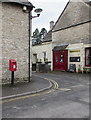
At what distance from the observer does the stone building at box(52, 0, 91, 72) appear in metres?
16.4

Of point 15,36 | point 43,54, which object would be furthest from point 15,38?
point 43,54

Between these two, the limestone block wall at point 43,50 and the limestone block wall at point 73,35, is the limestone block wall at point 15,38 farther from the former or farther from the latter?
the limestone block wall at point 43,50

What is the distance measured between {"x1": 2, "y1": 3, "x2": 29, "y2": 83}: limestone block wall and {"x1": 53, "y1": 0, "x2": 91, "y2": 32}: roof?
33.1 feet

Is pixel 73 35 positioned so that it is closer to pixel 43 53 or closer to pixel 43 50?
pixel 43 50

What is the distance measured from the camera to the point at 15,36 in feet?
30.7

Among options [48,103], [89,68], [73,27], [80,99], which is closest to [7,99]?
[48,103]

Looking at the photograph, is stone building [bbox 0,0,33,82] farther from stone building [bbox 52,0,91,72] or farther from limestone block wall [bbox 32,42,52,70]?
limestone block wall [bbox 32,42,52,70]

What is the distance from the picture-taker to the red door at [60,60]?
60.5ft

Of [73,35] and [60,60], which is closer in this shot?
[73,35]

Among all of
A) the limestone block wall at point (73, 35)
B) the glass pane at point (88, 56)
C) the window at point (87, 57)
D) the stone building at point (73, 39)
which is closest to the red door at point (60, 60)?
the stone building at point (73, 39)

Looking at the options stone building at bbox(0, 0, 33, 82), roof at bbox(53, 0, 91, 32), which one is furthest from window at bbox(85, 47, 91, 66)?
stone building at bbox(0, 0, 33, 82)

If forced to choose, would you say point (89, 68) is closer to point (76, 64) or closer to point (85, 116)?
point (76, 64)

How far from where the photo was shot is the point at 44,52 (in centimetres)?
2278

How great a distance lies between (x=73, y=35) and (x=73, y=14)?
328cm
